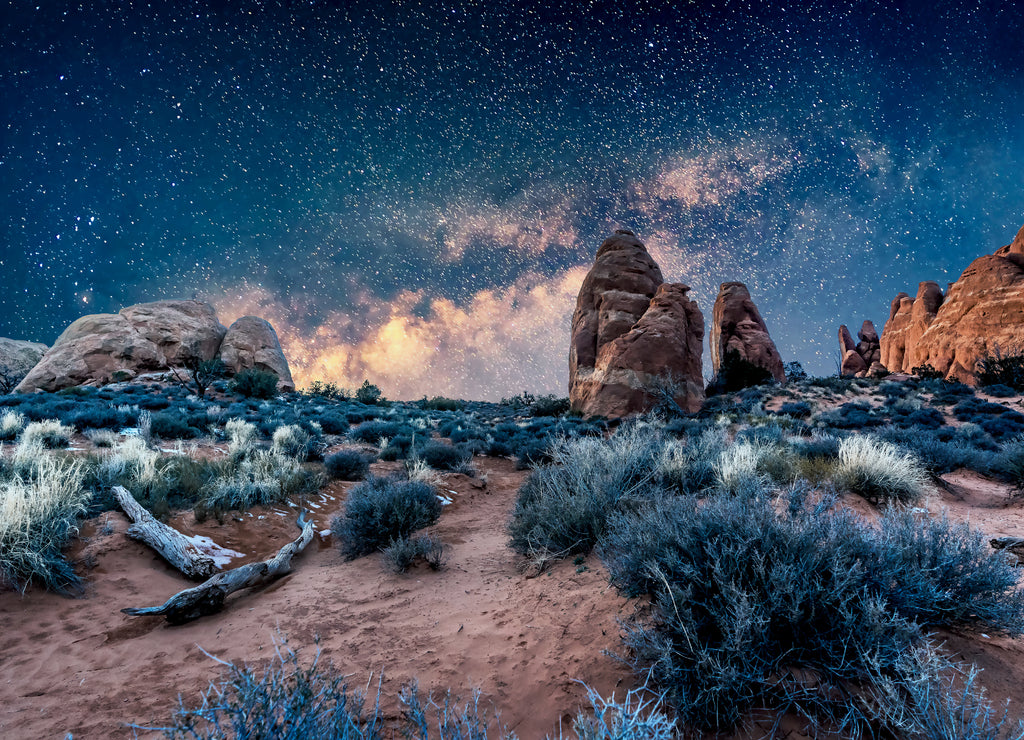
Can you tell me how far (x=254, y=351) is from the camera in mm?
37125

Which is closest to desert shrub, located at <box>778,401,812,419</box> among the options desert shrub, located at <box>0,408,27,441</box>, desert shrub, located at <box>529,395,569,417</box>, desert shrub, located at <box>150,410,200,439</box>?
desert shrub, located at <box>529,395,569,417</box>

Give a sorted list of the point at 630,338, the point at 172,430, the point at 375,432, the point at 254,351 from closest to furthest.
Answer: the point at 172,430 → the point at 375,432 → the point at 630,338 → the point at 254,351

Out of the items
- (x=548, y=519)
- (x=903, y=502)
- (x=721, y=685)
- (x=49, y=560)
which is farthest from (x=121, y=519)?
(x=903, y=502)

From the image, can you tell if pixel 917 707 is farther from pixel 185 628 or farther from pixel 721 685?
pixel 185 628

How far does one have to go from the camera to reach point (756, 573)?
243 cm

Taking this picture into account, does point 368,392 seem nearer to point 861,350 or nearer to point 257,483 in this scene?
point 257,483

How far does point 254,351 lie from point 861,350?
6589cm

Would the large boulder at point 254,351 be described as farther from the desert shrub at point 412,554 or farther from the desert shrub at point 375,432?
the desert shrub at point 412,554

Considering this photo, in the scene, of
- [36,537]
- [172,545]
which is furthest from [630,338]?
[36,537]

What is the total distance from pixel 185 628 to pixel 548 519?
3.51 metres

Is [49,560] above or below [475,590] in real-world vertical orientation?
above

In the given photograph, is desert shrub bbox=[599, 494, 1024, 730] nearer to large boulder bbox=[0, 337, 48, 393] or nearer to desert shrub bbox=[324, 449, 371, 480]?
desert shrub bbox=[324, 449, 371, 480]

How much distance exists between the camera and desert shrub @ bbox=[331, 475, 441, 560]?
5543 mm

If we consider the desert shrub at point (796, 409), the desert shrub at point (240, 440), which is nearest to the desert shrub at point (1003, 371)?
the desert shrub at point (796, 409)
